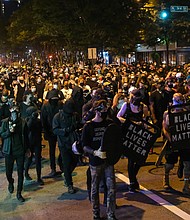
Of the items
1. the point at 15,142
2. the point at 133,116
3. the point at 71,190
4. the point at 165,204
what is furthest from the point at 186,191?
the point at 15,142

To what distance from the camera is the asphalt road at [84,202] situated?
277 inches

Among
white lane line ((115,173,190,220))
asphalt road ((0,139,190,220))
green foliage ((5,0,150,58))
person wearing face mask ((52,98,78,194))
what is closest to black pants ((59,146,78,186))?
person wearing face mask ((52,98,78,194))

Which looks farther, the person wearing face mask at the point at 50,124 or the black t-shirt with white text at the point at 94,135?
the person wearing face mask at the point at 50,124

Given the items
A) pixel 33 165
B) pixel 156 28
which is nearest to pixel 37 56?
pixel 156 28

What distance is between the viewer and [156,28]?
34625 mm

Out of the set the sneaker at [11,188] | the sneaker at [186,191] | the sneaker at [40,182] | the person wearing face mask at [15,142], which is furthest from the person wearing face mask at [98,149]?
the sneaker at [40,182]

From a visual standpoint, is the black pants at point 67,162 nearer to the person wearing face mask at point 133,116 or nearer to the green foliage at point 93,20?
the person wearing face mask at point 133,116

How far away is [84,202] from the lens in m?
7.68

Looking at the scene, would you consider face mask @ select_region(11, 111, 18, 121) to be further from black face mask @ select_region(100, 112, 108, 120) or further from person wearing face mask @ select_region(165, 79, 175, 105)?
person wearing face mask @ select_region(165, 79, 175, 105)

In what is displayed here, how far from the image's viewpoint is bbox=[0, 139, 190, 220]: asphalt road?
7.04m

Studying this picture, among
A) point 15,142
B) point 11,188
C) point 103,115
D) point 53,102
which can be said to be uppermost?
point 53,102

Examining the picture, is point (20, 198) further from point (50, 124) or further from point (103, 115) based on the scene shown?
point (103, 115)

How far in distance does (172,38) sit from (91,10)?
6.83 metres

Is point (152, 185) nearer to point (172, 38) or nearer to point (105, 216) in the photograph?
point (105, 216)
